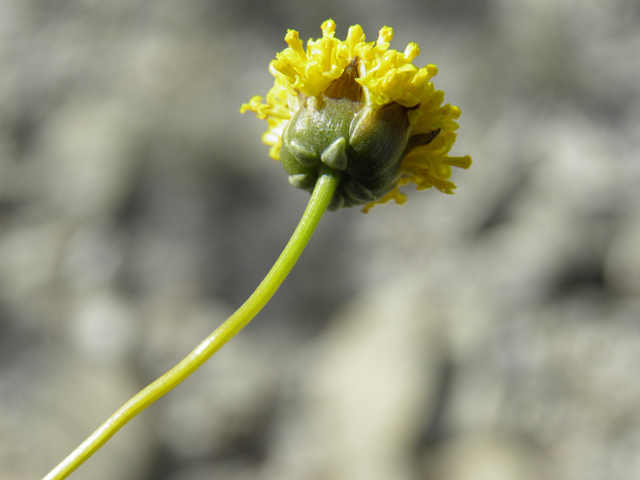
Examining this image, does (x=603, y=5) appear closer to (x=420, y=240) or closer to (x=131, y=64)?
(x=420, y=240)

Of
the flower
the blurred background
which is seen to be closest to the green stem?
the flower

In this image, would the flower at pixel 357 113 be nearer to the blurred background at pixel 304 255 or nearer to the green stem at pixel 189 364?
the green stem at pixel 189 364

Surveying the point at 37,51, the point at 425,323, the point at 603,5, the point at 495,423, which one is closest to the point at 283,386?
the point at 425,323

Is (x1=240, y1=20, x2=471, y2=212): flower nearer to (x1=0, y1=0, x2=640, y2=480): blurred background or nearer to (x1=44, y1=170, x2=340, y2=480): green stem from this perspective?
(x1=44, y1=170, x2=340, y2=480): green stem

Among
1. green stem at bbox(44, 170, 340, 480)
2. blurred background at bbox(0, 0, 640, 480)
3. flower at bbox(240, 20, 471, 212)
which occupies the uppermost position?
blurred background at bbox(0, 0, 640, 480)

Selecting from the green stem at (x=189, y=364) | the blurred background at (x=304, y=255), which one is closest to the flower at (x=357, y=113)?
the green stem at (x=189, y=364)

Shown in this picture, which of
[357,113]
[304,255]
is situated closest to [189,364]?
[357,113]
